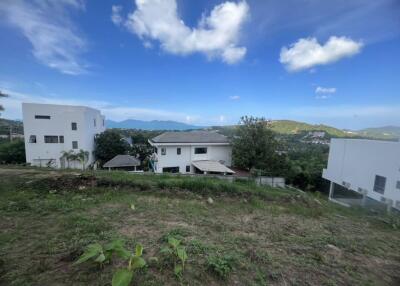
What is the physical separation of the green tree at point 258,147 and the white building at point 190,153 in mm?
2265

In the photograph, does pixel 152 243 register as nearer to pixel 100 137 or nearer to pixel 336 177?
pixel 336 177

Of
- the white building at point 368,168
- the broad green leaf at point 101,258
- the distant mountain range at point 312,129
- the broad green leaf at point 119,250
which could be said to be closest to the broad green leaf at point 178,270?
the broad green leaf at point 119,250

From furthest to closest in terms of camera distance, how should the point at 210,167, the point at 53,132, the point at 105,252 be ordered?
the point at 53,132 < the point at 210,167 < the point at 105,252

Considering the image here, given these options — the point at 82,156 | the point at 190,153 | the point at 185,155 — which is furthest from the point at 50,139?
the point at 190,153

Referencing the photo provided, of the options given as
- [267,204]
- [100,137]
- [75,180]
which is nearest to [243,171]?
[267,204]

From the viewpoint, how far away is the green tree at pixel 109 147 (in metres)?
26.3

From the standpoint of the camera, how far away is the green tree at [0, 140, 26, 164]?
71.9ft

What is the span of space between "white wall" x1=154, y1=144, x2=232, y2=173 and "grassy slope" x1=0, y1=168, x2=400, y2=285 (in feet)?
42.2

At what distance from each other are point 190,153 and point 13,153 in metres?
21.4

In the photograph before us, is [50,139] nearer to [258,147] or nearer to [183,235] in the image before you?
[258,147]

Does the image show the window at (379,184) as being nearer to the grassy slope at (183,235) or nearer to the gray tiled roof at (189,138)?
the grassy slope at (183,235)

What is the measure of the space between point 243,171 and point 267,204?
44.7 feet

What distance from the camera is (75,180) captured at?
5484mm

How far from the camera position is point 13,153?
22094 mm
